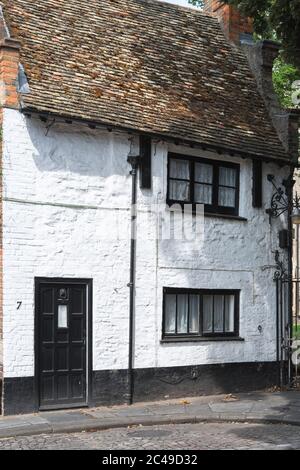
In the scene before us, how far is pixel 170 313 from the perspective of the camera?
13.7 meters

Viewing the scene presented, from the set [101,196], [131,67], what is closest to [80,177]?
[101,196]

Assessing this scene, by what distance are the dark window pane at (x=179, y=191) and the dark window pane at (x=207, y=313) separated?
207 cm

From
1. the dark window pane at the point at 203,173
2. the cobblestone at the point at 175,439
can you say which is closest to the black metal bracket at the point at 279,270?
the dark window pane at the point at 203,173

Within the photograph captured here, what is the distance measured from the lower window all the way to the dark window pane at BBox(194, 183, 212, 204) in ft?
5.98

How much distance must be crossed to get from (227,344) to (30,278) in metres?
4.61

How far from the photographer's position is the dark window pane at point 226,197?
1452cm

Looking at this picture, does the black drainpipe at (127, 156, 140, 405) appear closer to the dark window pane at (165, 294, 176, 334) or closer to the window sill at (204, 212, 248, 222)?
the dark window pane at (165, 294, 176, 334)

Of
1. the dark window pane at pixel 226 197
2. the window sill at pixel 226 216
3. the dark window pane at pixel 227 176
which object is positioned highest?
the dark window pane at pixel 227 176

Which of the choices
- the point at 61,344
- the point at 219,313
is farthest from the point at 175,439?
the point at 219,313

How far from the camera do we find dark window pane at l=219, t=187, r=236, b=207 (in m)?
14.5

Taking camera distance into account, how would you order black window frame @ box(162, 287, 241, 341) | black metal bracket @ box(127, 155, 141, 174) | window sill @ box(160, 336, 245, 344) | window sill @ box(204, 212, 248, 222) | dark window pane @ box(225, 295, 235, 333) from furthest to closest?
dark window pane @ box(225, 295, 235, 333) < window sill @ box(204, 212, 248, 222) < black window frame @ box(162, 287, 241, 341) < window sill @ box(160, 336, 245, 344) < black metal bracket @ box(127, 155, 141, 174)

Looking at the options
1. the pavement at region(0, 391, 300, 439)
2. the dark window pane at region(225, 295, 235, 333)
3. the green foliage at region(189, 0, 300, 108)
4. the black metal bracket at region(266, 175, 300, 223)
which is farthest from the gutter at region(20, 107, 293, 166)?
the pavement at region(0, 391, 300, 439)

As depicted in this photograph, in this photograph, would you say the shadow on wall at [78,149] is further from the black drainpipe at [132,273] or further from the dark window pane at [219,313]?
the dark window pane at [219,313]

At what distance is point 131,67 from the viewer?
47.1 ft
